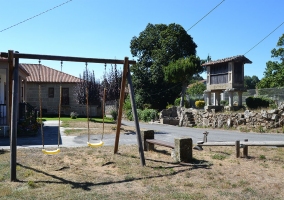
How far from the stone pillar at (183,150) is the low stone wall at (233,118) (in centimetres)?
1250

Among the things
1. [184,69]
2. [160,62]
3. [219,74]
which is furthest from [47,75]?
[219,74]

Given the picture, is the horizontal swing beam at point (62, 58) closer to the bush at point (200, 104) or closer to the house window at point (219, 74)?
the house window at point (219, 74)

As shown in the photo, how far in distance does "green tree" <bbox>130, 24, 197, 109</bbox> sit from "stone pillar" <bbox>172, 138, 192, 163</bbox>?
25465 millimetres

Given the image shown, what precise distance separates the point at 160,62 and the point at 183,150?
26.4 metres

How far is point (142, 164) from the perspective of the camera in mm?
7617

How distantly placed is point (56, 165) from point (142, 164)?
2.16 meters

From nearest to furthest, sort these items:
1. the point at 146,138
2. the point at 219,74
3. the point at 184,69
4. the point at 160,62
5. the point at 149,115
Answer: the point at 146,138
the point at 219,74
the point at 184,69
the point at 149,115
the point at 160,62

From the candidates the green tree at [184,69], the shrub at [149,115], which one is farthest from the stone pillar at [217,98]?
the shrub at [149,115]

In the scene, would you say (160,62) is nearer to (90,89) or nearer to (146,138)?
(90,89)

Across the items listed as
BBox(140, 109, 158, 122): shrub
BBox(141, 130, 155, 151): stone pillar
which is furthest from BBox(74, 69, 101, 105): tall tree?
BBox(141, 130, 155, 151): stone pillar

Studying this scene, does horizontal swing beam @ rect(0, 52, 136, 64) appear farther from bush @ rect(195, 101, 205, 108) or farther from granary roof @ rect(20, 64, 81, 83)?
granary roof @ rect(20, 64, 81, 83)

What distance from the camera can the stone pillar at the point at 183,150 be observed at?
319 inches

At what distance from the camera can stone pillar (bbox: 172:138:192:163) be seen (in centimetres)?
810

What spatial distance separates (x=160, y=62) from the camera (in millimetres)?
33938
